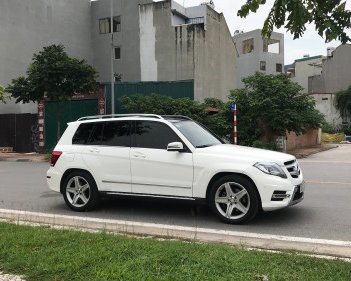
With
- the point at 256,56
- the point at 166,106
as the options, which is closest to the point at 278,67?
the point at 256,56

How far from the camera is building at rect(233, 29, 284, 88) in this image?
57406mm

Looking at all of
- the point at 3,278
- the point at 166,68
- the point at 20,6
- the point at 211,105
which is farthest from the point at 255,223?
the point at 20,6

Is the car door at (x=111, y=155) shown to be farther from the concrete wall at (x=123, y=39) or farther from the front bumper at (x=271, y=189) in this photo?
the concrete wall at (x=123, y=39)

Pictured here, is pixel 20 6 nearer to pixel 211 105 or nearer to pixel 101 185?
pixel 211 105

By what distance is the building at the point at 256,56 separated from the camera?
57.4 metres

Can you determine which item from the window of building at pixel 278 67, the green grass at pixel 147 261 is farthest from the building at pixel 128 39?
the green grass at pixel 147 261

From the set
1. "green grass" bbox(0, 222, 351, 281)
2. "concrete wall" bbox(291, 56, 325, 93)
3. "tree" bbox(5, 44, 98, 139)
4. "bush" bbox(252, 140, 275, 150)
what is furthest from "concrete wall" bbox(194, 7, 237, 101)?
"concrete wall" bbox(291, 56, 325, 93)

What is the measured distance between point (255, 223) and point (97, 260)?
3.09 metres

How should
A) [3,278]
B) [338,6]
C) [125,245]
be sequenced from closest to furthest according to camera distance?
1. [338,6]
2. [3,278]
3. [125,245]

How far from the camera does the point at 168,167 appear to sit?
7.52 m

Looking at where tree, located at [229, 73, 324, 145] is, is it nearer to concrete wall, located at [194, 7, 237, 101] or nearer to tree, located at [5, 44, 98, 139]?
tree, located at [5, 44, 98, 139]

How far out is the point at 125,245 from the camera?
5.31m

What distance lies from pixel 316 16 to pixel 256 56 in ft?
185

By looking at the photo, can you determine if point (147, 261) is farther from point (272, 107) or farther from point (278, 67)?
point (278, 67)
